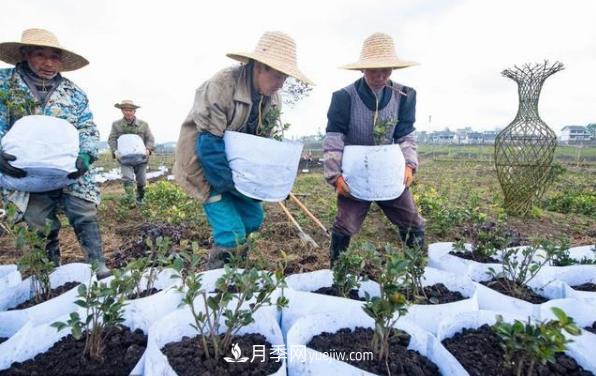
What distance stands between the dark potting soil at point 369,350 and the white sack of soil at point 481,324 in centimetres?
20

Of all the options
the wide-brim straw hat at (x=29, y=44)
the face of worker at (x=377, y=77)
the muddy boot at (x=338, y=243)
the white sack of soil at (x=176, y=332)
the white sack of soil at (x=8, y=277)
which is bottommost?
the white sack of soil at (x=176, y=332)

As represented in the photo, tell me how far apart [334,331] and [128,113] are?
527 cm

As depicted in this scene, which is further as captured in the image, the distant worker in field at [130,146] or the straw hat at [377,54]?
the distant worker in field at [130,146]

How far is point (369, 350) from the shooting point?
1.51 meters

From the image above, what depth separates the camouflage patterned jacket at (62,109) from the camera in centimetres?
205

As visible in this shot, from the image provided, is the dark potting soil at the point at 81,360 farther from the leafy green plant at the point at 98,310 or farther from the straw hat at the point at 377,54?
the straw hat at the point at 377,54

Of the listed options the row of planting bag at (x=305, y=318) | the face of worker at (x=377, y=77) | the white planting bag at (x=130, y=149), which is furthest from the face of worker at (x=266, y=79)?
the white planting bag at (x=130, y=149)

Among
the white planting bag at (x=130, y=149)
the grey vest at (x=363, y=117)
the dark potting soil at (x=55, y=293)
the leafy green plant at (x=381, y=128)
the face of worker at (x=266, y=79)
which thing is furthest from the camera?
the white planting bag at (x=130, y=149)

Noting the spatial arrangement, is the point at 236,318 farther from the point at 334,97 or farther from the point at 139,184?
the point at 139,184

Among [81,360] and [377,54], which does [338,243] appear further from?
[81,360]

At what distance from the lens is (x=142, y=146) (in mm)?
5664

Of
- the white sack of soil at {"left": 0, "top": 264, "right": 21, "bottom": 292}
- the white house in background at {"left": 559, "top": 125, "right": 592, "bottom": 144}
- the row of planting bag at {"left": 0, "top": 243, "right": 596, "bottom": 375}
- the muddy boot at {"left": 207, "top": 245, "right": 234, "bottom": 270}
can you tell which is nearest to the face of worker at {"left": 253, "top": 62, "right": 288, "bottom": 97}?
the muddy boot at {"left": 207, "top": 245, "right": 234, "bottom": 270}

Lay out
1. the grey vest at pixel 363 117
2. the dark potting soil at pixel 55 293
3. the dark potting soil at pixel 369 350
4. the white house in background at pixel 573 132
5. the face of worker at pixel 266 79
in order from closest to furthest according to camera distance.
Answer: the dark potting soil at pixel 369 350 → the dark potting soil at pixel 55 293 → the face of worker at pixel 266 79 → the grey vest at pixel 363 117 → the white house in background at pixel 573 132

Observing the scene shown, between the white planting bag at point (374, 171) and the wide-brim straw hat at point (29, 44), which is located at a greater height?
the wide-brim straw hat at point (29, 44)
